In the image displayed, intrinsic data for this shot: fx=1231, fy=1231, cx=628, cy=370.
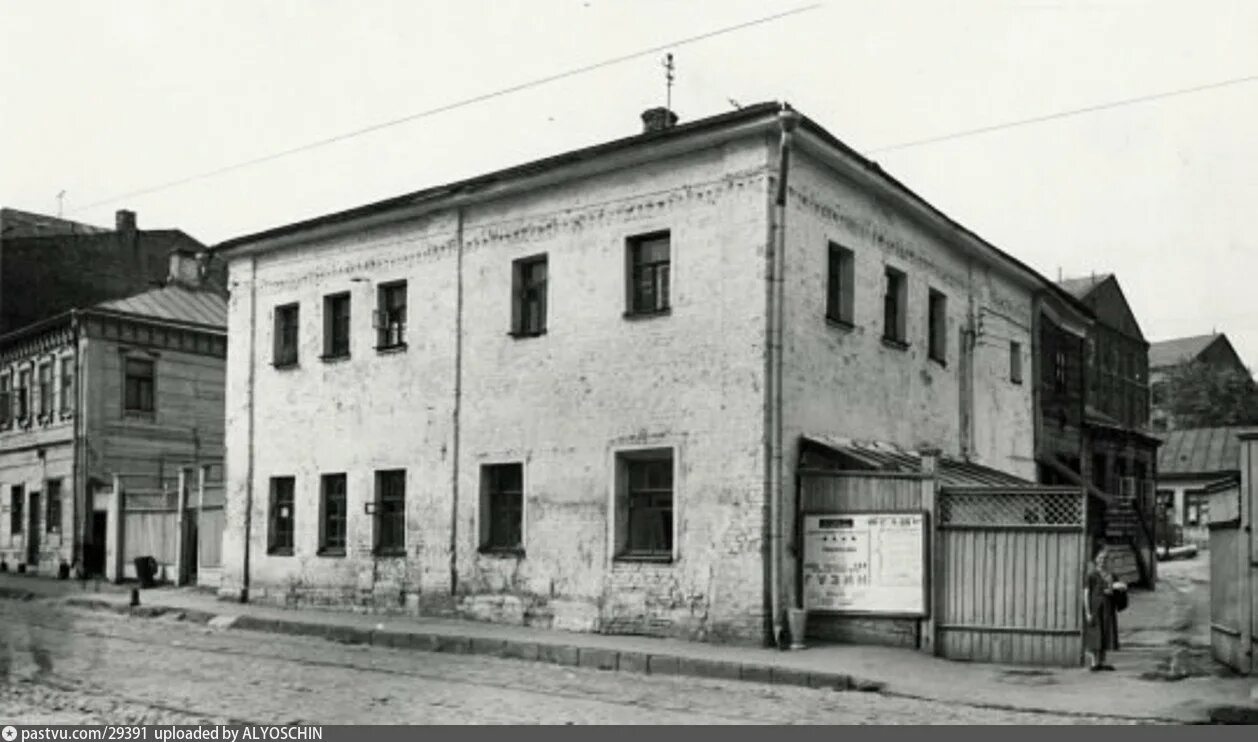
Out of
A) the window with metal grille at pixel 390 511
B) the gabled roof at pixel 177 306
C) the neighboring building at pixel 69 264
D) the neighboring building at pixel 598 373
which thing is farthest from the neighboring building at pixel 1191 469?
the window with metal grille at pixel 390 511

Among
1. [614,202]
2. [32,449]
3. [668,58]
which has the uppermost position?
[668,58]

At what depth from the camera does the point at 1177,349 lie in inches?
3568

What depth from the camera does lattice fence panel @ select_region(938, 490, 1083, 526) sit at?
1485 centimetres

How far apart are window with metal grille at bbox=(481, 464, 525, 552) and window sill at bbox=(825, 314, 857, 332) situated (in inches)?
206

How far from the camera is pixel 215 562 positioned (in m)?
25.6

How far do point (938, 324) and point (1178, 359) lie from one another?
240 feet

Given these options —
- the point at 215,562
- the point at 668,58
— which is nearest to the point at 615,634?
the point at 668,58

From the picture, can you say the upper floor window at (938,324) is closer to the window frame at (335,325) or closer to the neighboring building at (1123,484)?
the neighboring building at (1123,484)

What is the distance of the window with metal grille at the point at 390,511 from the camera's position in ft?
68.9

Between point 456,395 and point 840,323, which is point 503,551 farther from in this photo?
point 840,323

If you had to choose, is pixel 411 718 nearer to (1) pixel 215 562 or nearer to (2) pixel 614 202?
(2) pixel 614 202

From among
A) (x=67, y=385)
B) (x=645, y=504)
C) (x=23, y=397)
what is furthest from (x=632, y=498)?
(x=23, y=397)

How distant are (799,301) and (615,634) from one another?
17.6 ft

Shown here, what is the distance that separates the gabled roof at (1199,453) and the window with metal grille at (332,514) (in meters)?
47.4
